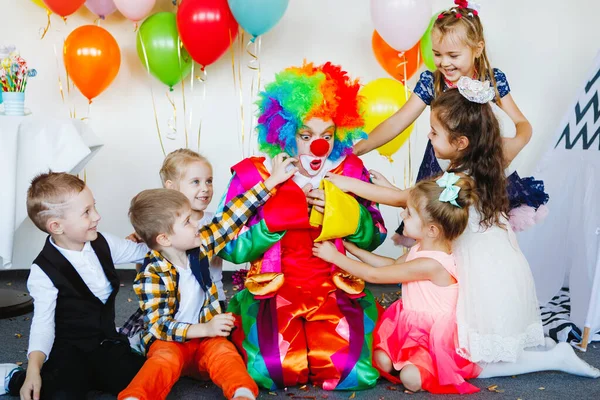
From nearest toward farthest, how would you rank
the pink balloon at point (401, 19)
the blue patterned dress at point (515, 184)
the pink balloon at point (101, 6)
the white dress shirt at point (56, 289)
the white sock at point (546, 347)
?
the white dress shirt at point (56, 289) < the white sock at point (546, 347) < the blue patterned dress at point (515, 184) < the pink balloon at point (401, 19) < the pink balloon at point (101, 6)

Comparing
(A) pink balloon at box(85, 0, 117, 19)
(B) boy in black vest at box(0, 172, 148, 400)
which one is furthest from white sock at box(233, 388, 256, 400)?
(A) pink balloon at box(85, 0, 117, 19)

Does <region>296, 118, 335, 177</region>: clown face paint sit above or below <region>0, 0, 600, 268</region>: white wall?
below

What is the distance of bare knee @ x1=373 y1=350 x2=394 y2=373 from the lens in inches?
94.5

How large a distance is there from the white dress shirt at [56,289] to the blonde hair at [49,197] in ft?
0.33

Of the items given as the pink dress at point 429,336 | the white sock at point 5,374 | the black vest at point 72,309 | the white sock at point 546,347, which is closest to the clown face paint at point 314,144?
the pink dress at point 429,336

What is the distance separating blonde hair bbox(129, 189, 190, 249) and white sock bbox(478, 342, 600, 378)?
1162mm

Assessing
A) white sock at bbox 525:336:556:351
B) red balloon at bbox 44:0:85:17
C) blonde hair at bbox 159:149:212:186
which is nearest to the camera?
white sock at bbox 525:336:556:351

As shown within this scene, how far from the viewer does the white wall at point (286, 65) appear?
3943 millimetres

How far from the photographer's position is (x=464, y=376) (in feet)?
7.84

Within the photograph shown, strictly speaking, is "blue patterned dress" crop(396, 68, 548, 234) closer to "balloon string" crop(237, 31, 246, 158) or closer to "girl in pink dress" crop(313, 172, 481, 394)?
"girl in pink dress" crop(313, 172, 481, 394)

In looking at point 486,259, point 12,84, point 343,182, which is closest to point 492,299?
point 486,259

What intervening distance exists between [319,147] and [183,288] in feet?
2.14

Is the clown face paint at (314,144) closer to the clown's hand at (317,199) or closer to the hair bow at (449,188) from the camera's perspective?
the clown's hand at (317,199)

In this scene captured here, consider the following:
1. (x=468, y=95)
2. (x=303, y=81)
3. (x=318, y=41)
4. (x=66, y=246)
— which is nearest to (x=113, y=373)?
(x=66, y=246)
